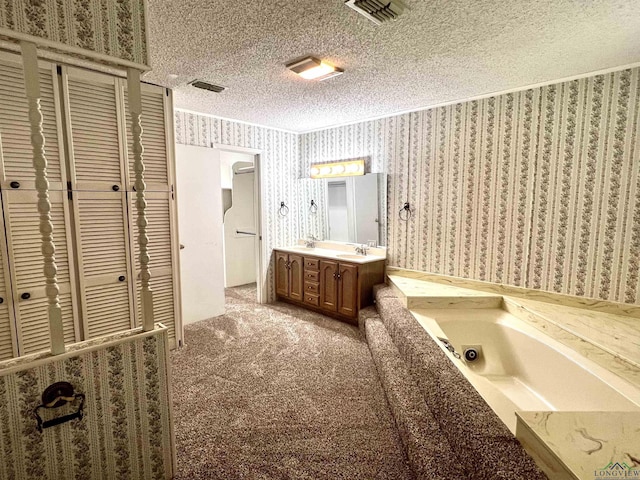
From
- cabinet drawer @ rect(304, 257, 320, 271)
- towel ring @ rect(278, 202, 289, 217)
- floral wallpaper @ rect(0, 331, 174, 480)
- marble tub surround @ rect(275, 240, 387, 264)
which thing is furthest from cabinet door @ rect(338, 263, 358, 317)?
floral wallpaper @ rect(0, 331, 174, 480)

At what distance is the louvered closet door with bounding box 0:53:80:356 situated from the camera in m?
2.09

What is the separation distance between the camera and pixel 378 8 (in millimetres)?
1668

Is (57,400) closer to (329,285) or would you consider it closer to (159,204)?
(159,204)

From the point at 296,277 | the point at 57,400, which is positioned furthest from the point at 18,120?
the point at 296,277

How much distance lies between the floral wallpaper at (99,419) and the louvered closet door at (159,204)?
148 cm

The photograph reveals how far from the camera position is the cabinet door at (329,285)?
12.7 feet

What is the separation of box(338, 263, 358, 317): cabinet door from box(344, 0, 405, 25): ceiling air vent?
7.91 ft

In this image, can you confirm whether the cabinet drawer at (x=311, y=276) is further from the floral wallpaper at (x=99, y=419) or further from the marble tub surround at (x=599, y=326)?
the floral wallpaper at (x=99, y=419)

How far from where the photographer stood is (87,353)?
4.08 feet

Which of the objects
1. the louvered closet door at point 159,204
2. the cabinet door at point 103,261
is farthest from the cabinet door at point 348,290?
the cabinet door at point 103,261

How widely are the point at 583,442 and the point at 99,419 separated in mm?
1773

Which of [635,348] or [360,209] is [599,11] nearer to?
[635,348]

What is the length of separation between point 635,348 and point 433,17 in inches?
89.3

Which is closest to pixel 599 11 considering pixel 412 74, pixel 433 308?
pixel 412 74
